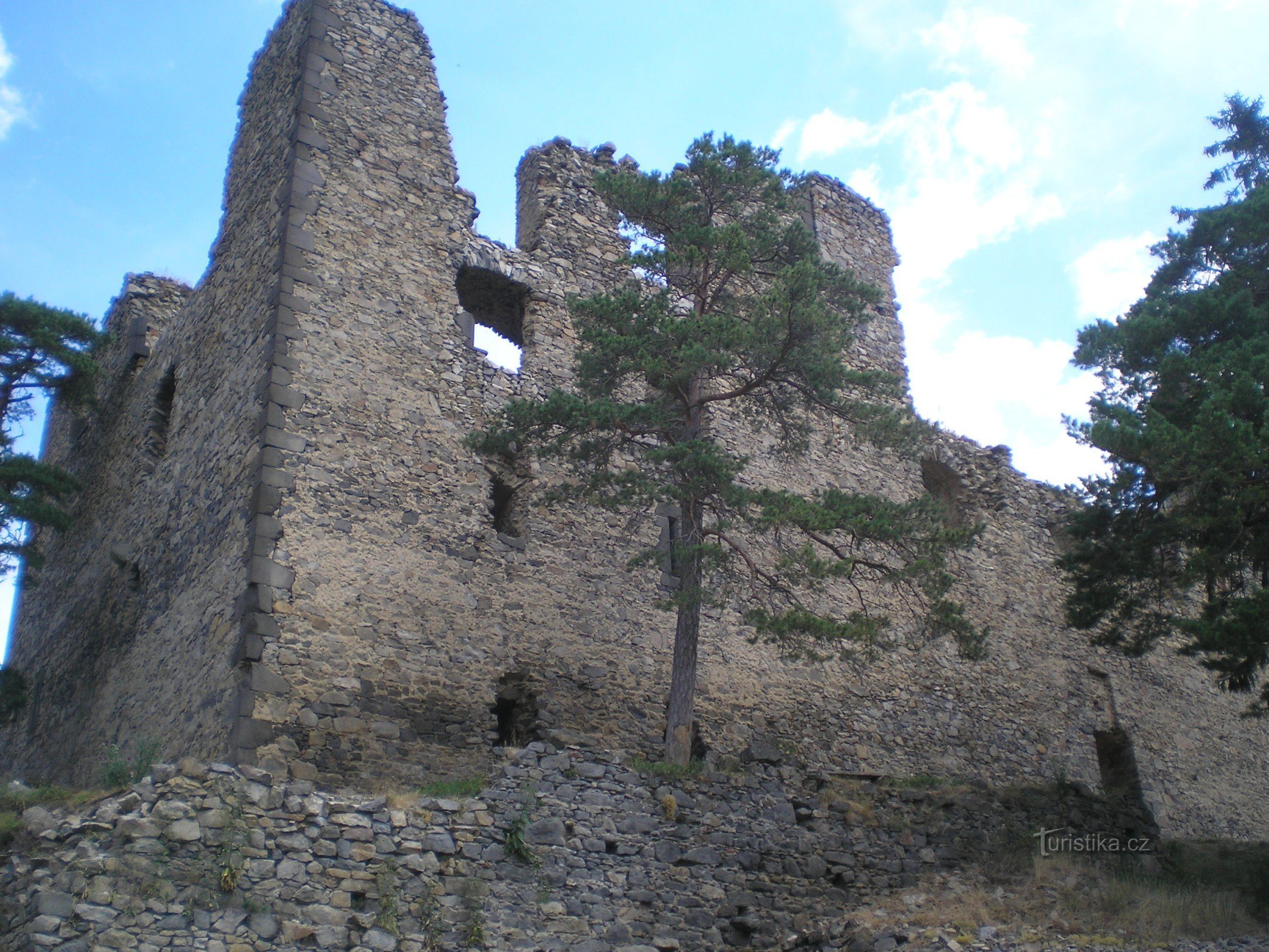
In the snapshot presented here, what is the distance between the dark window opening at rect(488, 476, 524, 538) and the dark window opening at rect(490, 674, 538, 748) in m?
1.80

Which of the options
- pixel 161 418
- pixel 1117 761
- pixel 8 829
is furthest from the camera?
pixel 1117 761

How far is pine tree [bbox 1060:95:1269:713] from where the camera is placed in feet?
41.5

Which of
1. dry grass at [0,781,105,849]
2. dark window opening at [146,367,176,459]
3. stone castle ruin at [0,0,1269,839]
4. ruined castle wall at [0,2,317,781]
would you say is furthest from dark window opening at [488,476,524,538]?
dry grass at [0,781,105,849]

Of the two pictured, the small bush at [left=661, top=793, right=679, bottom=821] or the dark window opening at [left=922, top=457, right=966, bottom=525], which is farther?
the dark window opening at [left=922, top=457, right=966, bottom=525]

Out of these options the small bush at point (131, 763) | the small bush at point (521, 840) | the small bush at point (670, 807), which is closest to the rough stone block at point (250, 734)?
the small bush at point (131, 763)

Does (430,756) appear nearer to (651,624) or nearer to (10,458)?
(651,624)

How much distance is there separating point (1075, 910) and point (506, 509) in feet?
Answer: 25.2

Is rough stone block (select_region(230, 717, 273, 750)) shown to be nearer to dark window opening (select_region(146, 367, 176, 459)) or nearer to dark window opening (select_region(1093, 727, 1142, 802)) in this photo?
dark window opening (select_region(146, 367, 176, 459))

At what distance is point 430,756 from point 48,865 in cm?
423

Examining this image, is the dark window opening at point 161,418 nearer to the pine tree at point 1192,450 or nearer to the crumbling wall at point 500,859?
the crumbling wall at point 500,859

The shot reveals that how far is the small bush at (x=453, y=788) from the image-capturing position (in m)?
10.9

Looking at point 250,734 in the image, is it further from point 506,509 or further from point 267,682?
point 506,509

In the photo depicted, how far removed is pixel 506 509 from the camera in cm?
1465

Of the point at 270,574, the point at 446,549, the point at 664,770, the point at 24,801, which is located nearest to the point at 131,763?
the point at 270,574
